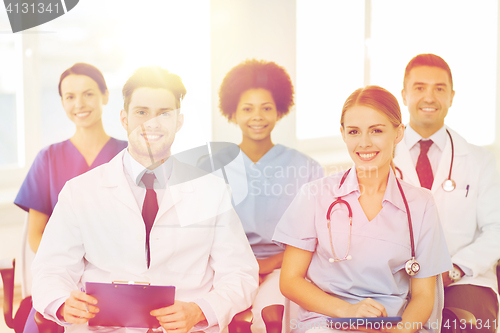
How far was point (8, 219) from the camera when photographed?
1.89 meters

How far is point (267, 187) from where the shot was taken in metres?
2.07

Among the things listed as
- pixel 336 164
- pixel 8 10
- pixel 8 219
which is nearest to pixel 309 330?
pixel 336 164

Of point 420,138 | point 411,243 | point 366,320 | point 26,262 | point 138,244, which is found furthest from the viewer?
point 420,138

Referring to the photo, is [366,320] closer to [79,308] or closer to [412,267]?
[412,267]

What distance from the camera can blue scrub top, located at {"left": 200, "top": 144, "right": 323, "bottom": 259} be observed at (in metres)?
2.02

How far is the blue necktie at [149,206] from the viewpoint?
162 cm

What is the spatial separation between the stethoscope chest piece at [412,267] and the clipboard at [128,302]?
2.55 feet

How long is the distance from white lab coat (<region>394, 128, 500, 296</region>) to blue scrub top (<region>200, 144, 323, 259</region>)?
457mm

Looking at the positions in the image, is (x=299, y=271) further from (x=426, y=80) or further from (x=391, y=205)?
(x=426, y=80)

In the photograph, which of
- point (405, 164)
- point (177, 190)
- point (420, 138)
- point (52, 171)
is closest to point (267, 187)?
point (177, 190)


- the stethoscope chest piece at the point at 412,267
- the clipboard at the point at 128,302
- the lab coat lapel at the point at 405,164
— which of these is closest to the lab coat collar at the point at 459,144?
the lab coat lapel at the point at 405,164

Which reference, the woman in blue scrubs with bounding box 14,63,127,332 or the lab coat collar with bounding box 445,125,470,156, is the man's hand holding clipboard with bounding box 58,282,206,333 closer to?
the woman in blue scrubs with bounding box 14,63,127,332

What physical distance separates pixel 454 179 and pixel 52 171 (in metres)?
1.78

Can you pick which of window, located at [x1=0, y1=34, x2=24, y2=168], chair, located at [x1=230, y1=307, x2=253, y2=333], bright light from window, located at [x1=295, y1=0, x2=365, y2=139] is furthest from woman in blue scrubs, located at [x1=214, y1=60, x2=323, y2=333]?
window, located at [x1=0, y1=34, x2=24, y2=168]
